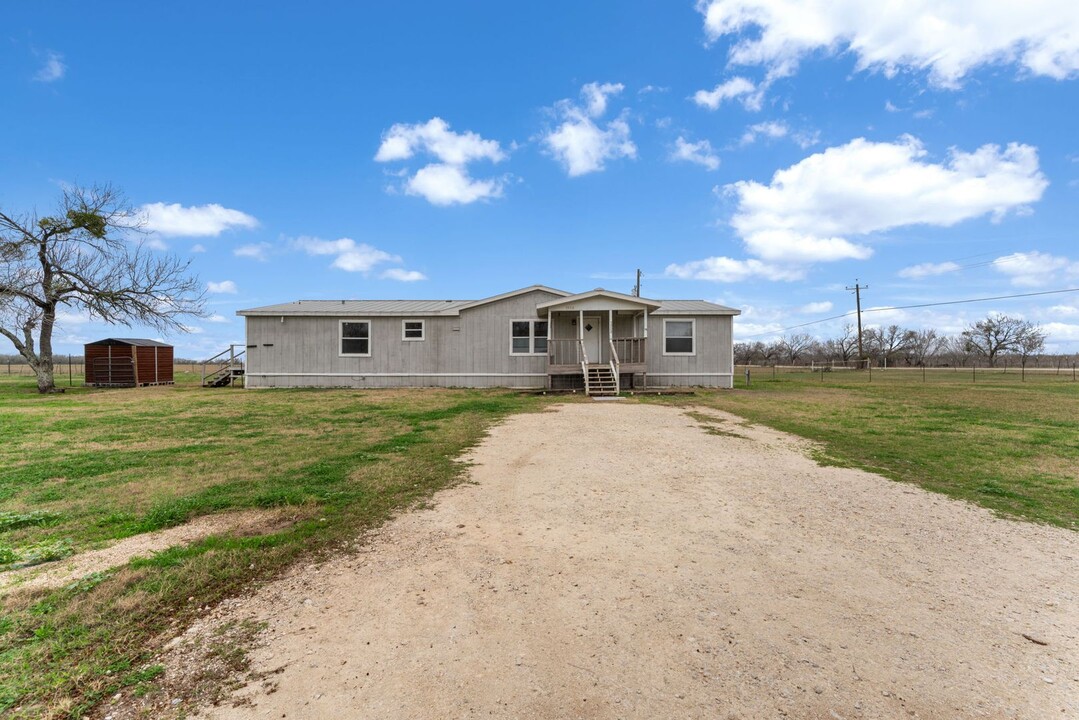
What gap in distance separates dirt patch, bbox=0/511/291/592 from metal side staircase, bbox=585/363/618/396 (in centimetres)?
1204

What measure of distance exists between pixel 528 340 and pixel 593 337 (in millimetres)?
2519

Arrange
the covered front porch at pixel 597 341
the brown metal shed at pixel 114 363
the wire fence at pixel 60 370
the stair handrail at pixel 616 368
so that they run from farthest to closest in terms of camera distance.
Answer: the wire fence at pixel 60 370 < the brown metal shed at pixel 114 363 < the covered front porch at pixel 597 341 < the stair handrail at pixel 616 368

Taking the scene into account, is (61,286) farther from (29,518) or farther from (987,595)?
(987,595)

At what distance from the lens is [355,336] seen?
18281 millimetres

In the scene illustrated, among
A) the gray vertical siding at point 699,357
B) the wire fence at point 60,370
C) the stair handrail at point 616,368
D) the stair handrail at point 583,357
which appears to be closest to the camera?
the stair handrail at point 616,368

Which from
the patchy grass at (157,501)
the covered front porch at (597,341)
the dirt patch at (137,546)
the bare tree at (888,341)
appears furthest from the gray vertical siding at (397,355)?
the bare tree at (888,341)

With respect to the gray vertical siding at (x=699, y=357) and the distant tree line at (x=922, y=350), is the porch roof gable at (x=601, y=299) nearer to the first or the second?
the gray vertical siding at (x=699, y=357)

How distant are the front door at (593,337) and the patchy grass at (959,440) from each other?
3.93m

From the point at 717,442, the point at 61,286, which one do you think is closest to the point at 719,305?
the point at 717,442

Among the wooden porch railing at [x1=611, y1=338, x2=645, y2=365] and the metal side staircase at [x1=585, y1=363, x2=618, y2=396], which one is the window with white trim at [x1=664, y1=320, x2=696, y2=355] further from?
the metal side staircase at [x1=585, y1=363, x2=618, y2=396]

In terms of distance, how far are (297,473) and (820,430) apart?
893 centimetres

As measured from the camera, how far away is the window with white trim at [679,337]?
728 inches

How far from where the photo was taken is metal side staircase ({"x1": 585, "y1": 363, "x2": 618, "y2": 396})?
15.5 meters

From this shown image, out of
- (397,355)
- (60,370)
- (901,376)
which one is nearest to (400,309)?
(397,355)
